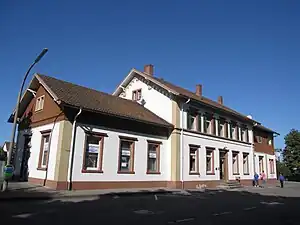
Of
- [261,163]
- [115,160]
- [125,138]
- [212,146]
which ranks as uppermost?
[212,146]

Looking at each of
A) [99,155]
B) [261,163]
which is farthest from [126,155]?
[261,163]

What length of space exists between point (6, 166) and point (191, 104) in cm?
1546

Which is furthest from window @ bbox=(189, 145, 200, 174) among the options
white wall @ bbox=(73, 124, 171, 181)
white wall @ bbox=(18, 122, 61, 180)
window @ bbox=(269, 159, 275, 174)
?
window @ bbox=(269, 159, 275, 174)

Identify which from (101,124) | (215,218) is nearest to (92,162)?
(101,124)

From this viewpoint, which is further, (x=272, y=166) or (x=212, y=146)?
(x=272, y=166)

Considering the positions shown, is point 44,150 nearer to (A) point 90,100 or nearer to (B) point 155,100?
(A) point 90,100

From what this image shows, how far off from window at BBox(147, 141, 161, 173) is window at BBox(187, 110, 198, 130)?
3.84 metres

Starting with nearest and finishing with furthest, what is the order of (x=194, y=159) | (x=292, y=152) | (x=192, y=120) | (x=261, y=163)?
(x=194, y=159) < (x=192, y=120) < (x=261, y=163) < (x=292, y=152)

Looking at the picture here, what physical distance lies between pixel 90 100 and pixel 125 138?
3.51 m

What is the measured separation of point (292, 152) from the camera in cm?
5753

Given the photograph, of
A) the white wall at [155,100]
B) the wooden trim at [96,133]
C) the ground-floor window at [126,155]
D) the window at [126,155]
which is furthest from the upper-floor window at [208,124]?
the wooden trim at [96,133]

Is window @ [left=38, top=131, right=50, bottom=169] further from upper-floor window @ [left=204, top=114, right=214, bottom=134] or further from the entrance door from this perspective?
the entrance door

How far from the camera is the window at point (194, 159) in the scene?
23797 millimetres

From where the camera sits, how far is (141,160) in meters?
20.4
